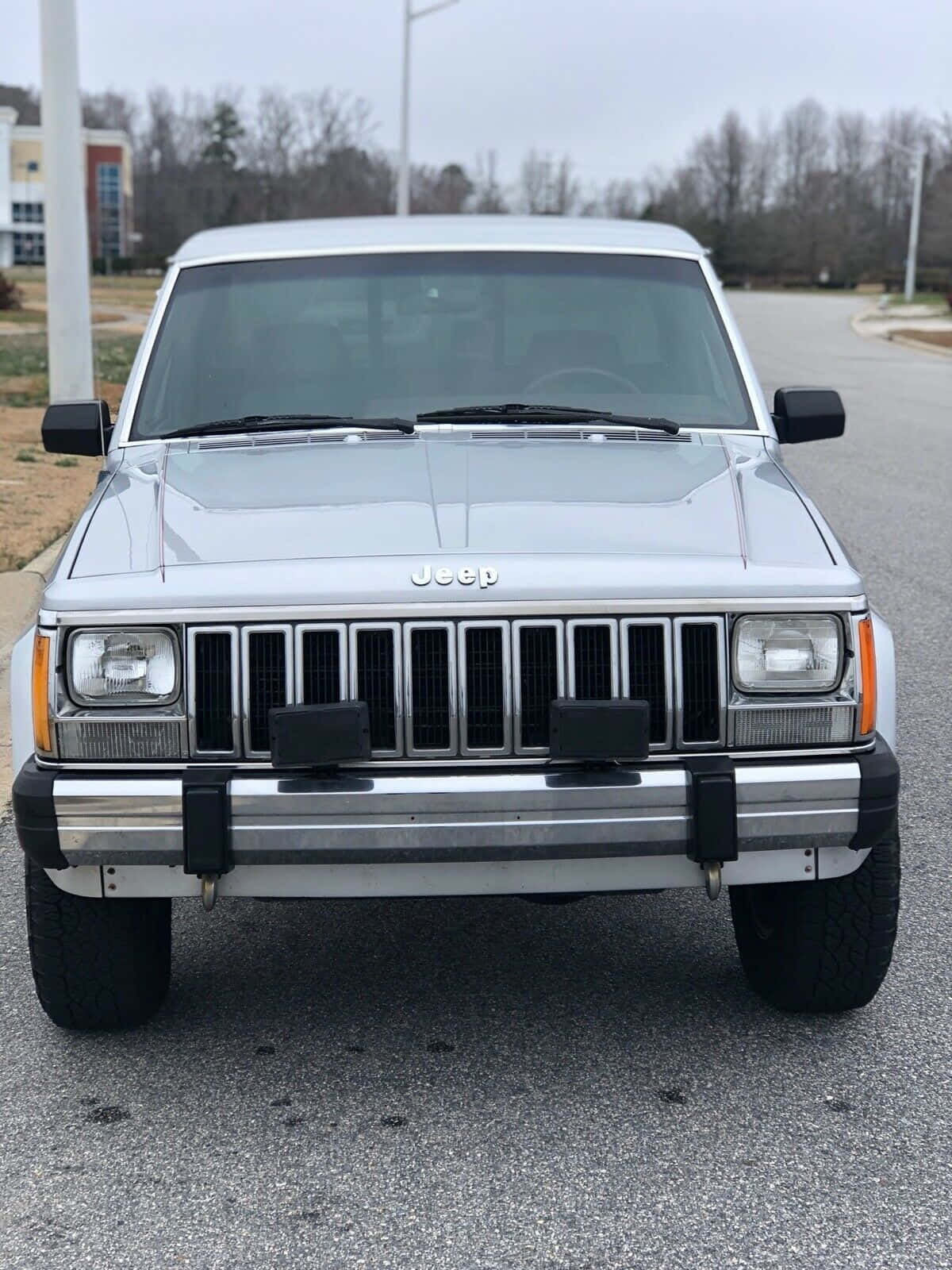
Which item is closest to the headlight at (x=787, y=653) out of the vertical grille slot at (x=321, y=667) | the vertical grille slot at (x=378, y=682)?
the vertical grille slot at (x=378, y=682)

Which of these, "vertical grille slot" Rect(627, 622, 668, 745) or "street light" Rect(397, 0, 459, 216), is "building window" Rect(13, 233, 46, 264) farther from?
"vertical grille slot" Rect(627, 622, 668, 745)

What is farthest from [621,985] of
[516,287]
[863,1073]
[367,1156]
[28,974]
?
[516,287]

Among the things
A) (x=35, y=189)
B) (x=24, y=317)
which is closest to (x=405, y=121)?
(x=24, y=317)

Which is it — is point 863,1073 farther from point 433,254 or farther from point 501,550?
point 433,254

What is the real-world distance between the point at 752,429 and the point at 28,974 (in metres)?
2.45

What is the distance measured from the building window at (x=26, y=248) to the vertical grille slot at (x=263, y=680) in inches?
3918

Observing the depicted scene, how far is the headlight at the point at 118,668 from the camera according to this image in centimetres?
341

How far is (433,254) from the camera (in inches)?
201

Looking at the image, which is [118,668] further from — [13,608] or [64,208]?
[64,208]

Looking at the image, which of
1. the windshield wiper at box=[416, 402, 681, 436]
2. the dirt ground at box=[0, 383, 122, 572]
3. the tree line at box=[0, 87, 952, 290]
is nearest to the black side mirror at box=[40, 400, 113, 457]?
the windshield wiper at box=[416, 402, 681, 436]

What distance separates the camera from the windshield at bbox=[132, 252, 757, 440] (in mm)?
4793

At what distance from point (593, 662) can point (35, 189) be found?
331 ft

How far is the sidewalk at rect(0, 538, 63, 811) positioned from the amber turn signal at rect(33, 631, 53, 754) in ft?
9.55

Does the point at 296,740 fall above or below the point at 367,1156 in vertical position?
above
